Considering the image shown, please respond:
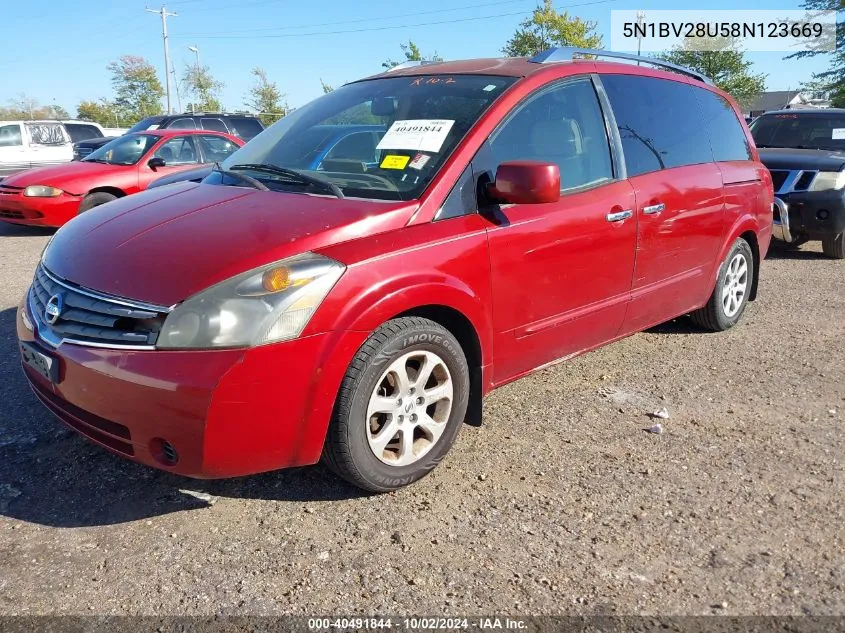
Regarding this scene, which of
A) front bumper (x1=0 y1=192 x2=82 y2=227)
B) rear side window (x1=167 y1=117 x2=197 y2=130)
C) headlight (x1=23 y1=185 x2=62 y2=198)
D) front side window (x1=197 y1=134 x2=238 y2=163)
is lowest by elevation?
front bumper (x1=0 y1=192 x2=82 y2=227)

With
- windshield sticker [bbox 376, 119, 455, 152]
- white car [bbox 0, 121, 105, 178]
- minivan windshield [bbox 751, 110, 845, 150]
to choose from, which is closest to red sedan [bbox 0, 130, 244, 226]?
windshield sticker [bbox 376, 119, 455, 152]

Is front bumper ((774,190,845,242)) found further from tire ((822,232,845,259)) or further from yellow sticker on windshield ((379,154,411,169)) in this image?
yellow sticker on windshield ((379,154,411,169))

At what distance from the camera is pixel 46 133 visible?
18469 millimetres

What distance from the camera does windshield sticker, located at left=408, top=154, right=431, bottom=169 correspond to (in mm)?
3142

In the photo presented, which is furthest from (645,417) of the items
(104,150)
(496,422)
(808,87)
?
(808,87)

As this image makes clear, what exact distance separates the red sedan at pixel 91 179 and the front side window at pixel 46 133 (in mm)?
10067

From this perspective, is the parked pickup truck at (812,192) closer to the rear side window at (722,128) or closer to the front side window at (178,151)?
the rear side window at (722,128)

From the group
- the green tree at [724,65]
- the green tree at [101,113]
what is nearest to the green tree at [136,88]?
the green tree at [101,113]

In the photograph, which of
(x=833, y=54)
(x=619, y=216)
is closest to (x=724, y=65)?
(x=833, y=54)

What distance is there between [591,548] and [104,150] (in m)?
9.56

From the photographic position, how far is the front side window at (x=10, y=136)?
18.1 metres

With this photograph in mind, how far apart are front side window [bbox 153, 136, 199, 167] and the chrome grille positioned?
24.7 feet

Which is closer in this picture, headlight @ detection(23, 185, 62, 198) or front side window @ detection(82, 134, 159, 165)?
headlight @ detection(23, 185, 62, 198)

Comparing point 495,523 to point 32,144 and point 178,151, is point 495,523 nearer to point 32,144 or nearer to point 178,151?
point 178,151
